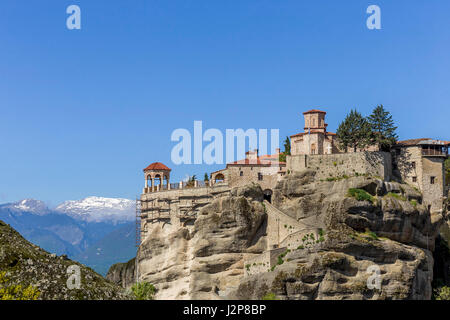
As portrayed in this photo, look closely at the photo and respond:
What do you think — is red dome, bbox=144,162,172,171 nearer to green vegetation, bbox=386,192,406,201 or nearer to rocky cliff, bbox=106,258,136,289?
rocky cliff, bbox=106,258,136,289

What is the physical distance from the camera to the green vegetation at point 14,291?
99.3ft

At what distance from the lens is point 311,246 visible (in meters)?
73.8

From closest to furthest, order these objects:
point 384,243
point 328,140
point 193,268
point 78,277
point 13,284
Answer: point 13,284 → point 78,277 → point 384,243 → point 193,268 → point 328,140

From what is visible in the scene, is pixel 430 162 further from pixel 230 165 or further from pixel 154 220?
pixel 154 220

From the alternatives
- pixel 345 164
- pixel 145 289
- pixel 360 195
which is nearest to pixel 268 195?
pixel 345 164

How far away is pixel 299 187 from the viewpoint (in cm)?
8150

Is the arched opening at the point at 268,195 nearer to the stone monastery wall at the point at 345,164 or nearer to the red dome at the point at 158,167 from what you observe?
the stone monastery wall at the point at 345,164

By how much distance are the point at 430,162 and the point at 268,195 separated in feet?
70.0

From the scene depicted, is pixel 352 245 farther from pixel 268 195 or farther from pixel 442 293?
pixel 442 293

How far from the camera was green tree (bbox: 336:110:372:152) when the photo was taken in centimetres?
8543

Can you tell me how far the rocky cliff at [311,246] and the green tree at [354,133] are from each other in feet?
24.4

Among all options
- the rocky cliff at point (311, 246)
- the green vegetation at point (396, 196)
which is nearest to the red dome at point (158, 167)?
the rocky cliff at point (311, 246)

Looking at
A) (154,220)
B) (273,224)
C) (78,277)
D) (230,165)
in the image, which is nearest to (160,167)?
(154,220)

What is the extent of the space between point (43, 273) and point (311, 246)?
150 ft
